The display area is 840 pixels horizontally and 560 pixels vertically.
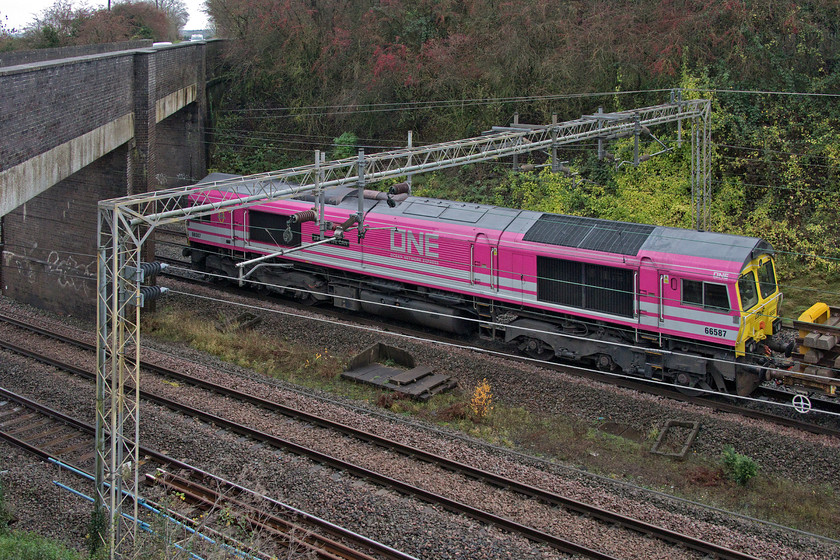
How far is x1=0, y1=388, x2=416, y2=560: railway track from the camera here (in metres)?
12.7

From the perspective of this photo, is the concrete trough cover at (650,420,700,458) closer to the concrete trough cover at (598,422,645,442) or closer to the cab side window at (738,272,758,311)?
the concrete trough cover at (598,422,645,442)

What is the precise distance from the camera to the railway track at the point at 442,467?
504 inches

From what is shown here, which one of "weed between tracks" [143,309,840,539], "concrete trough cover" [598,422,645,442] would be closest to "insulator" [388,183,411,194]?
"weed between tracks" [143,309,840,539]

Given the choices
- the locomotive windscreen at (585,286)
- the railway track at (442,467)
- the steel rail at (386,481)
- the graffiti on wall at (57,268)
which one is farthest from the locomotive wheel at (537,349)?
the graffiti on wall at (57,268)

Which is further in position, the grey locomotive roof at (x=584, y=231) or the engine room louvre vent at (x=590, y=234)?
the engine room louvre vent at (x=590, y=234)

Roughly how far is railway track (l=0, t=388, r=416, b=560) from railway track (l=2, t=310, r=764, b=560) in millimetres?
1728

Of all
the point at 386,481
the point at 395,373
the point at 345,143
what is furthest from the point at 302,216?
the point at 345,143

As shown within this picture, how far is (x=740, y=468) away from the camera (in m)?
15.2

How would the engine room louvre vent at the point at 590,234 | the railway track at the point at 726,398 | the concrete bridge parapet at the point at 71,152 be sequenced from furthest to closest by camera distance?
the engine room louvre vent at the point at 590,234 → the railway track at the point at 726,398 → the concrete bridge parapet at the point at 71,152

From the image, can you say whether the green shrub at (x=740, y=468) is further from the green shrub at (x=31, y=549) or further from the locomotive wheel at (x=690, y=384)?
the green shrub at (x=31, y=549)

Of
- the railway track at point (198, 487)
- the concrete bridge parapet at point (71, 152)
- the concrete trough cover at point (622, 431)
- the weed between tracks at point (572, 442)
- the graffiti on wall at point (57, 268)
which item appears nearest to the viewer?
the railway track at point (198, 487)

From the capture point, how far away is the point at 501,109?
36.0 m

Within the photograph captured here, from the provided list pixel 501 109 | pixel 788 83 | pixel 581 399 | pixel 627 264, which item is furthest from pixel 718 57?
pixel 581 399

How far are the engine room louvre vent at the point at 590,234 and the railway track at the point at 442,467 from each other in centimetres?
719
